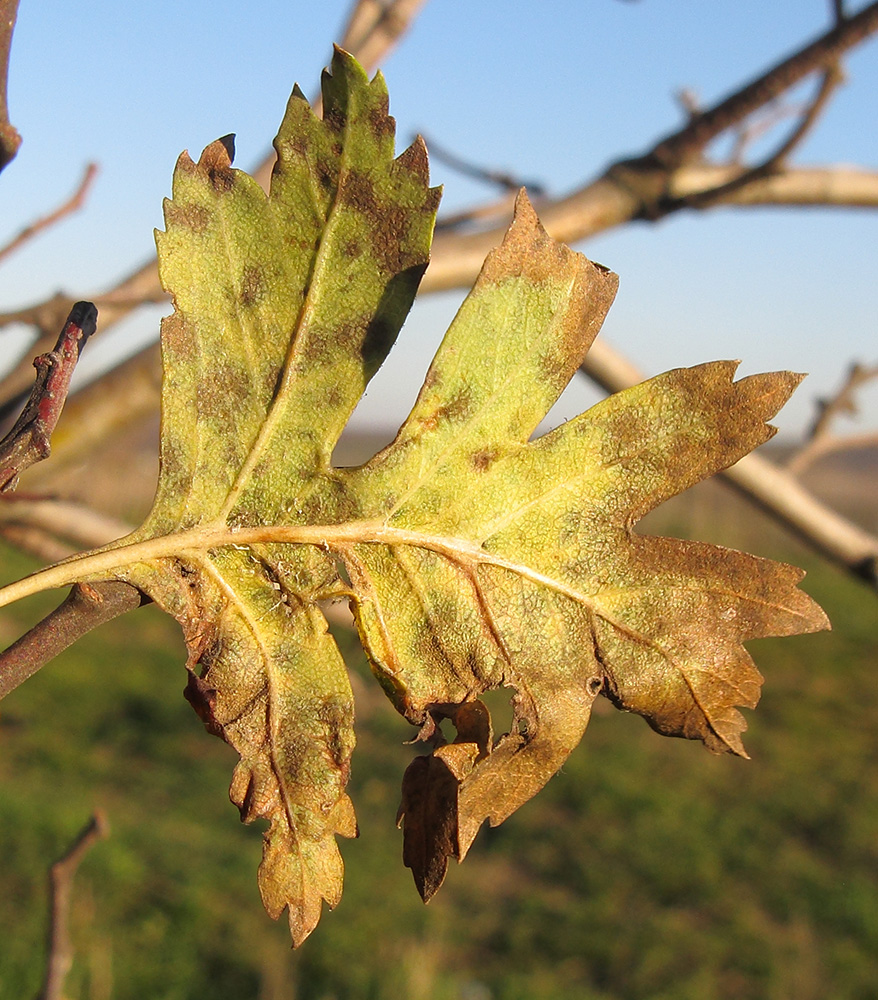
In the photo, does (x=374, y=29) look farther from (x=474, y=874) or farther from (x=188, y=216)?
(x=474, y=874)

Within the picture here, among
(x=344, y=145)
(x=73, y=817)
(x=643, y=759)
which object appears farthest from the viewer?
(x=643, y=759)

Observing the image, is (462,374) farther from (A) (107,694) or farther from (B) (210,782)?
(A) (107,694)

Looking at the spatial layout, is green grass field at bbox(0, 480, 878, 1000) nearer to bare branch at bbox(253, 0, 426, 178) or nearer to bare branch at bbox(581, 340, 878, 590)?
bare branch at bbox(581, 340, 878, 590)

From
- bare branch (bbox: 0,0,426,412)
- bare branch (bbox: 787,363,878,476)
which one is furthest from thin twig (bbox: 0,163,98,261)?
bare branch (bbox: 787,363,878,476)

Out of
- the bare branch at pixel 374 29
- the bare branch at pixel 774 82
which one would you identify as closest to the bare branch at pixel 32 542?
the bare branch at pixel 374 29

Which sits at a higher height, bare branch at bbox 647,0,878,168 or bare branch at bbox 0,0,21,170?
bare branch at bbox 647,0,878,168

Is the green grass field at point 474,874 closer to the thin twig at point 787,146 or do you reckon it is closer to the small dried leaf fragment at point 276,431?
the thin twig at point 787,146

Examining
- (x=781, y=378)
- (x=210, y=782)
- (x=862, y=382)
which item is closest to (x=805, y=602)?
(x=781, y=378)
